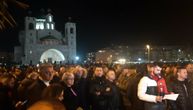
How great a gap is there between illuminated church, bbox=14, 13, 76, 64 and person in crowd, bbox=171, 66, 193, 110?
3913 inches

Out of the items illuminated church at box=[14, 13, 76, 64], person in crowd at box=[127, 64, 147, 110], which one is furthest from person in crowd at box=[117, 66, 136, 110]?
illuminated church at box=[14, 13, 76, 64]

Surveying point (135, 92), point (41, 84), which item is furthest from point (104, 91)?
point (41, 84)

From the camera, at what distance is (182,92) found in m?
7.29

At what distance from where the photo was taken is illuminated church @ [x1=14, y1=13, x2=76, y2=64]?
4279 inches

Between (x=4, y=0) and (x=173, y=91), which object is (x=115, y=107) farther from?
(x=4, y=0)

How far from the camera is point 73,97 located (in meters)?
6.86

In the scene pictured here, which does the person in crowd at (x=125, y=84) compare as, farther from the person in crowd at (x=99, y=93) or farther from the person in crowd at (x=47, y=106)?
the person in crowd at (x=47, y=106)

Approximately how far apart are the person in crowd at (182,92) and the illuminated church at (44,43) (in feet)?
326

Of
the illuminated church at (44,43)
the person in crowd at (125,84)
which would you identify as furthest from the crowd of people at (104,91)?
the illuminated church at (44,43)

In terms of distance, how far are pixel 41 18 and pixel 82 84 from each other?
384ft

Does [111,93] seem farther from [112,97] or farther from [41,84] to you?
[41,84]

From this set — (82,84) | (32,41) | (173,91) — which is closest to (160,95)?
(173,91)

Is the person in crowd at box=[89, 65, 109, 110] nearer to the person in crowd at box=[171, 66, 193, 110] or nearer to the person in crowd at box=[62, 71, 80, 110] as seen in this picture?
the person in crowd at box=[62, 71, 80, 110]

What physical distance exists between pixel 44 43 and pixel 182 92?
352 feet
